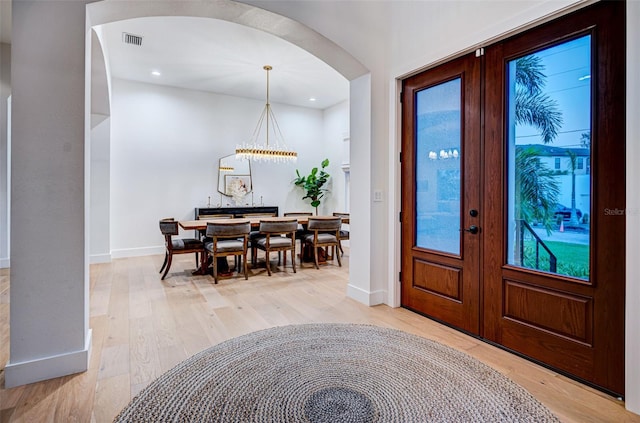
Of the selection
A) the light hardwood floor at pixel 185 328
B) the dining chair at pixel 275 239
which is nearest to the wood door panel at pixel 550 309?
the light hardwood floor at pixel 185 328

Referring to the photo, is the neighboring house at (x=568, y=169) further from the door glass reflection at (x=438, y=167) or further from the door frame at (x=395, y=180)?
the door frame at (x=395, y=180)

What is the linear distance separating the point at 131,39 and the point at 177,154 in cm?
256

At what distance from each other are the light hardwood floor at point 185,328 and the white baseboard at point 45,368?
5 cm

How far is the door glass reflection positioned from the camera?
2887 mm

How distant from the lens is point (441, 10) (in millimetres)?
2896

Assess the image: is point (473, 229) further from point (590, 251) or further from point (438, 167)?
point (590, 251)

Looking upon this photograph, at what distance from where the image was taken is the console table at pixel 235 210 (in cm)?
681

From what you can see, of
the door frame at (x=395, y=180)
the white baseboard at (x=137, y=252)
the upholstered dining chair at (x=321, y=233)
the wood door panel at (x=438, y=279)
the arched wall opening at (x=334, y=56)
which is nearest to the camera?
the arched wall opening at (x=334, y=56)

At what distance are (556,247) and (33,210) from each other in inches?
131

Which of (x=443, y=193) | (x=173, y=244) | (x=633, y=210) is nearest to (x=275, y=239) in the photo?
(x=173, y=244)

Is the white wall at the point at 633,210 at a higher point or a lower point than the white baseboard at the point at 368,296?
higher

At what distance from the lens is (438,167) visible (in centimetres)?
303

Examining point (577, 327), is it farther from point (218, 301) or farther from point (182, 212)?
point (182, 212)

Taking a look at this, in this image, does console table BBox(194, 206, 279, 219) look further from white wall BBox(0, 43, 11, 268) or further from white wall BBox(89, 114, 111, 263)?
white wall BBox(0, 43, 11, 268)
